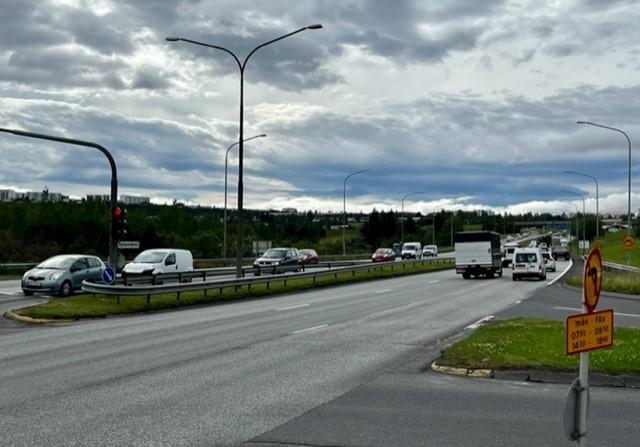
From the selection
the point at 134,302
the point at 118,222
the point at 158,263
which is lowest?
the point at 134,302

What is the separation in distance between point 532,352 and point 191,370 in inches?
216

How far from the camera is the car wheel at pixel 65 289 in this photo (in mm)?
28094

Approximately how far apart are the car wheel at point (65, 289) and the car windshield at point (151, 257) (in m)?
7.16

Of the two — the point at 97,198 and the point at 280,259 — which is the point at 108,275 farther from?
the point at 97,198

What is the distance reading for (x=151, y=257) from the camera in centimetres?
3597

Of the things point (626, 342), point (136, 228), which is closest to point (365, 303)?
point (626, 342)

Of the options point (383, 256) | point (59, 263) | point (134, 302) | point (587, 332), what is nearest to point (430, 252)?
point (383, 256)

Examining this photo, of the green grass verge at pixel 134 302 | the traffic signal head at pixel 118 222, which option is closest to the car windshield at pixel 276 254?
the green grass verge at pixel 134 302

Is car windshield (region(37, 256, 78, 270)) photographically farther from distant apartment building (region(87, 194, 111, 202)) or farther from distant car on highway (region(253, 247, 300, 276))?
distant apartment building (region(87, 194, 111, 202))

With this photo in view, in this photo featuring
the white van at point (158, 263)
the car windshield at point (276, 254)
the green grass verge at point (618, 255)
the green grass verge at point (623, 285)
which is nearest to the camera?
the green grass verge at point (623, 285)

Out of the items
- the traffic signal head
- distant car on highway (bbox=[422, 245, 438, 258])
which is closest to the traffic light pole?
the traffic signal head

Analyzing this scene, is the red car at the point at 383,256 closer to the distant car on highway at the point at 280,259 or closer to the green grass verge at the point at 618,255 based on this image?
the green grass verge at the point at 618,255

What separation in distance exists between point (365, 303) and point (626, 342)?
44.2 ft

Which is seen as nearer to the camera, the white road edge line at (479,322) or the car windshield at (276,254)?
the white road edge line at (479,322)
